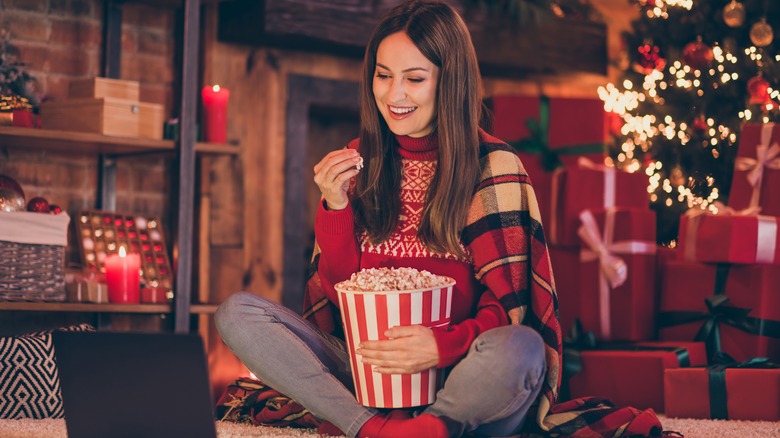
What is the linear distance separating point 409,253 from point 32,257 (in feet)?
4.23

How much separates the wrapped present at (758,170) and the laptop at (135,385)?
220 cm

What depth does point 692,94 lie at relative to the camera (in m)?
3.74

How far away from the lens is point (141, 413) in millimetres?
1592

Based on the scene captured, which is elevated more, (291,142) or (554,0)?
(554,0)

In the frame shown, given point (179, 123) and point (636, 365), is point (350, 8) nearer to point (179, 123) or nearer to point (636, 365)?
point (179, 123)

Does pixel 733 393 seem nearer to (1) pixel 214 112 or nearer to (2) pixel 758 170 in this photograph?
(2) pixel 758 170

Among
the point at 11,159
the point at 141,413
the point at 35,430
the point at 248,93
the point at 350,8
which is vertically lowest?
the point at 35,430

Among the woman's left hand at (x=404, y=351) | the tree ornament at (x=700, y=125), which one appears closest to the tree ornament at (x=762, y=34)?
the tree ornament at (x=700, y=125)

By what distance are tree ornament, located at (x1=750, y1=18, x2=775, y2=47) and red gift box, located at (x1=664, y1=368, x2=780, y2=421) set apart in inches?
53.5

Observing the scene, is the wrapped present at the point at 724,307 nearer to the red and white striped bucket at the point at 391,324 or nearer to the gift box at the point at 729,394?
the gift box at the point at 729,394

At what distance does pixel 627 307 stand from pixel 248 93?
153 cm

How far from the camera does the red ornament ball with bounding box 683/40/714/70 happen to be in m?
3.67

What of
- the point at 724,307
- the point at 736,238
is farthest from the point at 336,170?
the point at 724,307

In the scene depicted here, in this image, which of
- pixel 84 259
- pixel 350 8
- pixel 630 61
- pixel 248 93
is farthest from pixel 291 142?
pixel 630 61
